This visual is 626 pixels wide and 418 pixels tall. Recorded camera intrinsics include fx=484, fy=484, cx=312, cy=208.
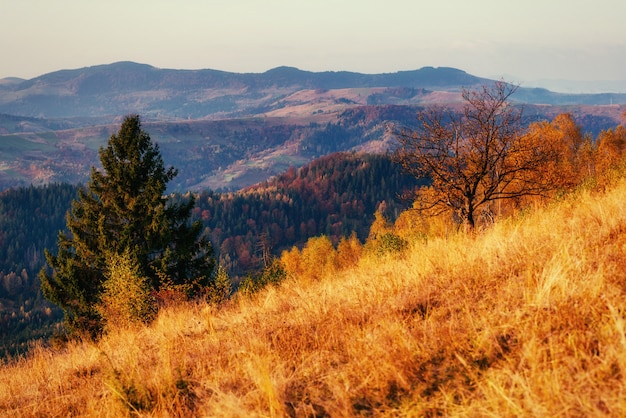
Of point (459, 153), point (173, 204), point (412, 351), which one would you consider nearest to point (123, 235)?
point (173, 204)

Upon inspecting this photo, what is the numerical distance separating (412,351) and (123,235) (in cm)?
2875

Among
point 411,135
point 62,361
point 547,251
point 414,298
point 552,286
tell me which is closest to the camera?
point 552,286

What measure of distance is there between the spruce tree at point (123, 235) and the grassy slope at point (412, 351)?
22.3m

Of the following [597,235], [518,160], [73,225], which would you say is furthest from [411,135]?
[73,225]

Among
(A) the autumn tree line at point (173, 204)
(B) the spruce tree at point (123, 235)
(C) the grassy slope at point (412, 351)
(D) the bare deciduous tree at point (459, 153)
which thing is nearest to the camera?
(C) the grassy slope at point (412, 351)

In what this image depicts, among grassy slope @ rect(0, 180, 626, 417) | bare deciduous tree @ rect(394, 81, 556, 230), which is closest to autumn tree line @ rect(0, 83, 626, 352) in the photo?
bare deciduous tree @ rect(394, 81, 556, 230)

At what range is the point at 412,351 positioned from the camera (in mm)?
4926

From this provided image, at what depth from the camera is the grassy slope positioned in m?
3.98

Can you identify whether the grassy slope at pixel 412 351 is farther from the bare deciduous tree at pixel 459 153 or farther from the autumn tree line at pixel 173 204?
the autumn tree line at pixel 173 204

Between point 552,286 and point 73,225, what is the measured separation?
105 ft

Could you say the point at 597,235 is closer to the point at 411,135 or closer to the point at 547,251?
the point at 547,251

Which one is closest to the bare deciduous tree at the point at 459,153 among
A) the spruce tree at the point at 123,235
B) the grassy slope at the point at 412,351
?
the grassy slope at the point at 412,351

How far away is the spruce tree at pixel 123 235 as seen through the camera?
98.8 feet

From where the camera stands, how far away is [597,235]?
732 centimetres
